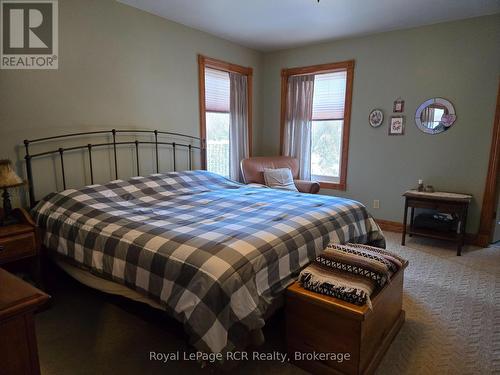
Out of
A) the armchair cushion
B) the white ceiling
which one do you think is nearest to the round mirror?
the white ceiling

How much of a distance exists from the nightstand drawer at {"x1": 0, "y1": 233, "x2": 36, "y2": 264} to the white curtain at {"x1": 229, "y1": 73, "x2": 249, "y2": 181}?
276cm

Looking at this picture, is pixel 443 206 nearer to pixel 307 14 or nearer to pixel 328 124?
pixel 328 124

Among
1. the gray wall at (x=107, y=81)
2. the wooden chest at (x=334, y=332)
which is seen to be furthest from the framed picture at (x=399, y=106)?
the wooden chest at (x=334, y=332)

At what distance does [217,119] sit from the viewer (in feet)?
14.1

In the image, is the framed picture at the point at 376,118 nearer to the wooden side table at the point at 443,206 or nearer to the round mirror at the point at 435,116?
the round mirror at the point at 435,116

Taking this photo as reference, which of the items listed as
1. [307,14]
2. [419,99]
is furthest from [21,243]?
[419,99]

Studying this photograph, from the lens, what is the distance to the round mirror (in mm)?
3596

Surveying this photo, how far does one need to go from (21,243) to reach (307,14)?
330 centimetres

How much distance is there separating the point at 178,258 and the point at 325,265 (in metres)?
0.83

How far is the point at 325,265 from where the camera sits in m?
1.81

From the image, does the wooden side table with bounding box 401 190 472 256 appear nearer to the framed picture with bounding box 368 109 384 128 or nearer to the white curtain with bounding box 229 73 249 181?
the framed picture with bounding box 368 109 384 128

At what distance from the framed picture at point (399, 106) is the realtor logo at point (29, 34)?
12.0 feet

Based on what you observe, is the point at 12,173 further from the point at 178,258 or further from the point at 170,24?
the point at 170,24

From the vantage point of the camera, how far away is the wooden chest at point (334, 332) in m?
1.55
